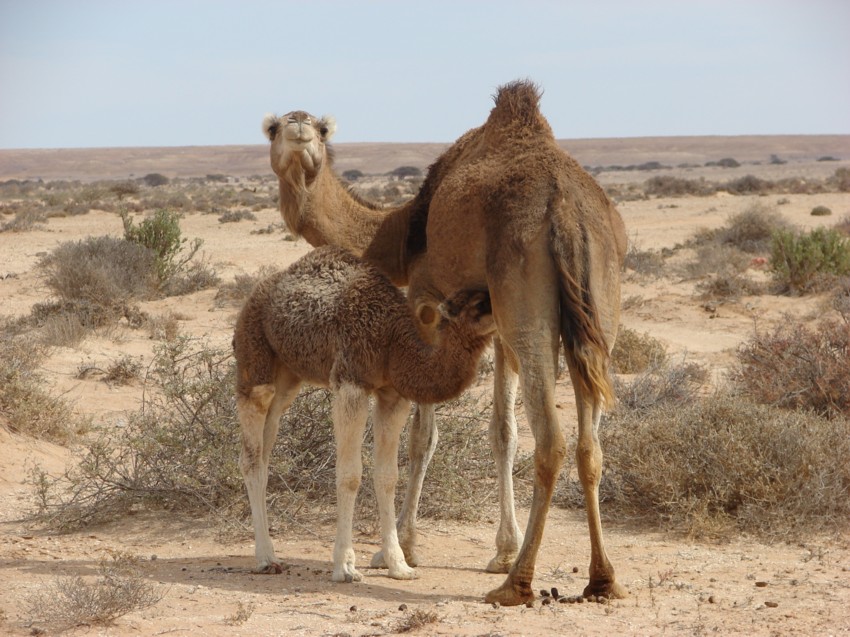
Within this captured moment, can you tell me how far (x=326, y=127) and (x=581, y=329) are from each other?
3.20 metres

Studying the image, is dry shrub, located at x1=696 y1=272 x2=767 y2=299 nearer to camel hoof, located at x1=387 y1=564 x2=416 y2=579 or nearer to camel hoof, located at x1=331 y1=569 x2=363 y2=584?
camel hoof, located at x1=387 y1=564 x2=416 y2=579

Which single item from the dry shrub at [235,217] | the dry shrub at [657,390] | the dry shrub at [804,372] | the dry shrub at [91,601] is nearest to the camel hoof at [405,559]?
the dry shrub at [91,601]

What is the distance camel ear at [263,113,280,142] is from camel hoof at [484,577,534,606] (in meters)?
3.77

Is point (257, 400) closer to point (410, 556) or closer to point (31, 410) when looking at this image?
point (410, 556)

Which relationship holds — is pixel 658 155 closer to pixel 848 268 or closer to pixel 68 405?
pixel 848 268

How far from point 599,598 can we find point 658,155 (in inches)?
5333

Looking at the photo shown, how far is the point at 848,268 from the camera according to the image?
17.9 m

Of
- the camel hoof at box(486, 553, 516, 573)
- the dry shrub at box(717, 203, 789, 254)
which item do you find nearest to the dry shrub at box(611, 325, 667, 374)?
the camel hoof at box(486, 553, 516, 573)

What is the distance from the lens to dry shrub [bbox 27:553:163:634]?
518 cm

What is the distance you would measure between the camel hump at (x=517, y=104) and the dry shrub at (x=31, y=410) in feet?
16.2

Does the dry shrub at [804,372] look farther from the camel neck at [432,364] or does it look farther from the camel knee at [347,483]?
the camel knee at [347,483]

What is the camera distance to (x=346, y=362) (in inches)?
247

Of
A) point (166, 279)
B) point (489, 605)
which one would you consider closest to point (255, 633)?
point (489, 605)

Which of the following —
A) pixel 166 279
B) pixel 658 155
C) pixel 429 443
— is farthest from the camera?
pixel 658 155
